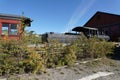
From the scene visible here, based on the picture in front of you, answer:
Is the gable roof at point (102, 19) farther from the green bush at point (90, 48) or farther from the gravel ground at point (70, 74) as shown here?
the gravel ground at point (70, 74)

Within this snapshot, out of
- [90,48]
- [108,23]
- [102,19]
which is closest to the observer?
[90,48]

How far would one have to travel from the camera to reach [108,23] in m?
27.1

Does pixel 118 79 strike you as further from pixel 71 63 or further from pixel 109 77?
pixel 71 63

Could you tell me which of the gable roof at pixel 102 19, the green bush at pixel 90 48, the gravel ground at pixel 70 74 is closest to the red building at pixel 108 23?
the gable roof at pixel 102 19

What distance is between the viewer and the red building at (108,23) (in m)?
25.1

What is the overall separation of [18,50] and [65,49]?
2.51 meters

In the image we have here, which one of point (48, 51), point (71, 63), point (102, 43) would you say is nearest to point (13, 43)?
point (48, 51)

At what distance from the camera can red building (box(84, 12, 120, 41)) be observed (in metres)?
25.1

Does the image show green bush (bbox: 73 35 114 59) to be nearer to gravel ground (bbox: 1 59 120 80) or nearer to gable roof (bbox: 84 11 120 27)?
gravel ground (bbox: 1 59 120 80)

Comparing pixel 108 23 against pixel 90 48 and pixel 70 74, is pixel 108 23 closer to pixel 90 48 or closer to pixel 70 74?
pixel 90 48

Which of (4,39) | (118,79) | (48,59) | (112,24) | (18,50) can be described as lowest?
(118,79)

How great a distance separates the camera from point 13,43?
19.7 ft

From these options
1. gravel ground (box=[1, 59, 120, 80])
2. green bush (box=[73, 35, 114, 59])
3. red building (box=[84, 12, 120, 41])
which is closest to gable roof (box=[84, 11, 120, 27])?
red building (box=[84, 12, 120, 41])

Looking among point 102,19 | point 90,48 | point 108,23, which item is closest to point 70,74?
point 90,48
